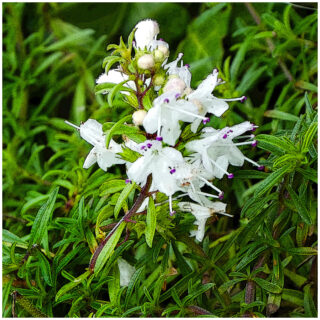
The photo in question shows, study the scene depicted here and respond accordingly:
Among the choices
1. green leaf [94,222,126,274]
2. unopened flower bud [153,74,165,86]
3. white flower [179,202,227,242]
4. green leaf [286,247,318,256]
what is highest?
unopened flower bud [153,74,165,86]

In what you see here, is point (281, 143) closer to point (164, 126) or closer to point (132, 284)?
point (164, 126)

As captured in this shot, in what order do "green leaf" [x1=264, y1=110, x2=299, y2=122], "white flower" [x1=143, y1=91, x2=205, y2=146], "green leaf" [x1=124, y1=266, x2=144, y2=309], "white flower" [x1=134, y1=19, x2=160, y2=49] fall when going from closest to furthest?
"white flower" [x1=143, y1=91, x2=205, y2=146] → "white flower" [x1=134, y1=19, x2=160, y2=49] → "green leaf" [x1=124, y1=266, x2=144, y2=309] → "green leaf" [x1=264, y1=110, x2=299, y2=122]

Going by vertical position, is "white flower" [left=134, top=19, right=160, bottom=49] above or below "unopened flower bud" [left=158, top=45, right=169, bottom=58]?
above

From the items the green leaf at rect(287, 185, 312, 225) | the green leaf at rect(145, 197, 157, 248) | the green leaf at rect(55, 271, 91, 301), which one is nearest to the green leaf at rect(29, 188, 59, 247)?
the green leaf at rect(55, 271, 91, 301)

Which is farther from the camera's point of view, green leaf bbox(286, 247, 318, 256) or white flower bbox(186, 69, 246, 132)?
green leaf bbox(286, 247, 318, 256)

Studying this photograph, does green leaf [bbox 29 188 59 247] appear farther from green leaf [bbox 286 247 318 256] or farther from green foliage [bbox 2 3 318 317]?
green leaf [bbox 286 247 318 256]

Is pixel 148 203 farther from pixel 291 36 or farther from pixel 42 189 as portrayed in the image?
pixel 291 36

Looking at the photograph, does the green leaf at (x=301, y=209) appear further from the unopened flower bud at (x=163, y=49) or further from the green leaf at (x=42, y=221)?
the green leaf at (x=42, y=221)

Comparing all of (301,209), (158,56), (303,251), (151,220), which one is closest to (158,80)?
(158,56)
